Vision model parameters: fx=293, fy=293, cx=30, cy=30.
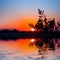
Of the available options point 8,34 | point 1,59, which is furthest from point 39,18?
point 1,59

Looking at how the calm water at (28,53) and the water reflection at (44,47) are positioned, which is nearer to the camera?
the calm water at (28,53)

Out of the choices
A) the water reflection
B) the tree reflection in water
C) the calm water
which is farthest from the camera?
the tree reflection in water

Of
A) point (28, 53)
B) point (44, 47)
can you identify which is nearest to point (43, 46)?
point (44, 47)

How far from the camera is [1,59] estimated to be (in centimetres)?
1230

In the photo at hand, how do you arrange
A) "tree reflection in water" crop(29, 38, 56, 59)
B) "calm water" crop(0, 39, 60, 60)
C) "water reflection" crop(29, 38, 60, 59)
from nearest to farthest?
"calm water" crop(0, 39, 60, 60) < "water reflection" crop(29, 38, 60, 59) < "tree reflection in water" crop(29, 38, 56, 59)

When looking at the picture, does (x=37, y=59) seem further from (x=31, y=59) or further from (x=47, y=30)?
A: (x=47, y=30)

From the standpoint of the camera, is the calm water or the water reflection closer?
the calm water

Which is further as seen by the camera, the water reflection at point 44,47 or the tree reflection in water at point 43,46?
the tree reflection in water at point 43,46

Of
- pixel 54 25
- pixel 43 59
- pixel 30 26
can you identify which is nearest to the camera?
pixel 43 59

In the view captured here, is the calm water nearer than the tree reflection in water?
Yes

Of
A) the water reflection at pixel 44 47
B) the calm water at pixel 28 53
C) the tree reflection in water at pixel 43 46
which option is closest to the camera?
the calm water at pixel 28 53

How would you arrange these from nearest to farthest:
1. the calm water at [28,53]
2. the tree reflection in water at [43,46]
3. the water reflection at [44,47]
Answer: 1. the calm water at [28,53]
2. the water reflection at [44,47]
3. the tree reflection in water at [43,46]

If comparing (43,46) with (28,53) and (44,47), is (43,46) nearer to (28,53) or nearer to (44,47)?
(44,47)

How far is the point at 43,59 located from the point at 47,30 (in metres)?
41.6
